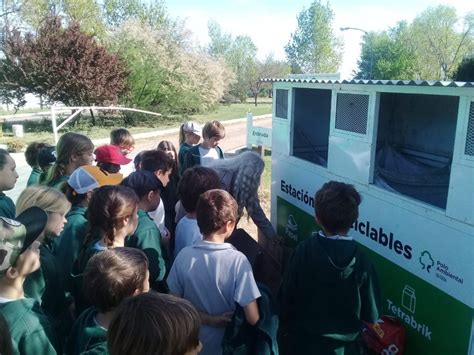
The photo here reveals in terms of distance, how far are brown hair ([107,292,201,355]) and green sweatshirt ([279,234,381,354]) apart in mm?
1256

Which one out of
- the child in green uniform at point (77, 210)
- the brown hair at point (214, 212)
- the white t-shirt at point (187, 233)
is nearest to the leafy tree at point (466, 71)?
the white t-shirt at point (187, 233)

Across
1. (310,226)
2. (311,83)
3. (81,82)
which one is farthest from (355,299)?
(81,82)

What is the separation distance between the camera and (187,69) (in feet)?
94.1

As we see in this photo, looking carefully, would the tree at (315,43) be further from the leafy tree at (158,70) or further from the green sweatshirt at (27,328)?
the green sweatshirt at (27,328)

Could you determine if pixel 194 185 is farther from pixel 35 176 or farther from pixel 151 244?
pixel 35 176

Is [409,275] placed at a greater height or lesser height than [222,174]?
lesser

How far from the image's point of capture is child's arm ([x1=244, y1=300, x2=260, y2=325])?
7.32 feet

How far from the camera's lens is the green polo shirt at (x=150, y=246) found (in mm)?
2631

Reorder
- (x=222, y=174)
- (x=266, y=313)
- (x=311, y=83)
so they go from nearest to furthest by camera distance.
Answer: (x=266, y=313) → (x=222, y=174) → (x=311, y=83)

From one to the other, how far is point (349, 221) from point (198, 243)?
867 millimetres

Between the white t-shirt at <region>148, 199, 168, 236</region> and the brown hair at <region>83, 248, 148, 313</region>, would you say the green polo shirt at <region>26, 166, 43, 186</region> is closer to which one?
the white t-shirt at <region>148, 199, 168, 236</region>

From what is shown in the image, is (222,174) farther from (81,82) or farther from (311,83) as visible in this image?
(81,82)

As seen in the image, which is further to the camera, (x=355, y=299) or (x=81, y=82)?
(x=81, y=82)

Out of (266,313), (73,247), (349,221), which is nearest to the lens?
(266,313)
